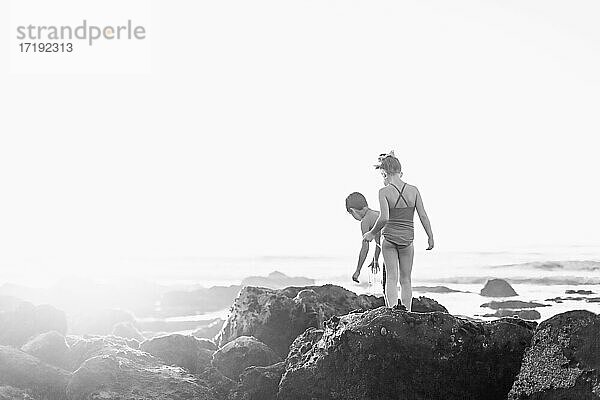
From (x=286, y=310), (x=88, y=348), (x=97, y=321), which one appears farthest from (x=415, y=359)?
(x=97, y=321)

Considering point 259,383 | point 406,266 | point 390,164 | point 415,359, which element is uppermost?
point 390,164

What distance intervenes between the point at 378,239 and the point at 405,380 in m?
2.27

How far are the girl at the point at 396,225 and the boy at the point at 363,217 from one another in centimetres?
41

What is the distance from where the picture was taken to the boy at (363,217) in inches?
399

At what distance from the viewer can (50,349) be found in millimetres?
11203

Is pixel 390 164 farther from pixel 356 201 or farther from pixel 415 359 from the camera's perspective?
pixel 415 359

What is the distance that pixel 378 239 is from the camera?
9648 millimetres

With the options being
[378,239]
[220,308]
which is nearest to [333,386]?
[378,239]

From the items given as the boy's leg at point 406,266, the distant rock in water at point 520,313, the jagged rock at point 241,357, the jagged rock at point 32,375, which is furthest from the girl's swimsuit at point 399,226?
the distant rock in water at point 520,313

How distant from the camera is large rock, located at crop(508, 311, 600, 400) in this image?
23.1 feet

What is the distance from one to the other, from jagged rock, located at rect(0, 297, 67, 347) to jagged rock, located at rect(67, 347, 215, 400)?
9.12ft

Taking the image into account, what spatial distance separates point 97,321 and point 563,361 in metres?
11.2

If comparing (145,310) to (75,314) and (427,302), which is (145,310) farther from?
(427,302)

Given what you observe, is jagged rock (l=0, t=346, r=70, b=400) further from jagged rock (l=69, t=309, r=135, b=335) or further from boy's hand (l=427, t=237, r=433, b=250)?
boy's hand (l=427, t=237, r=433, b=250)
